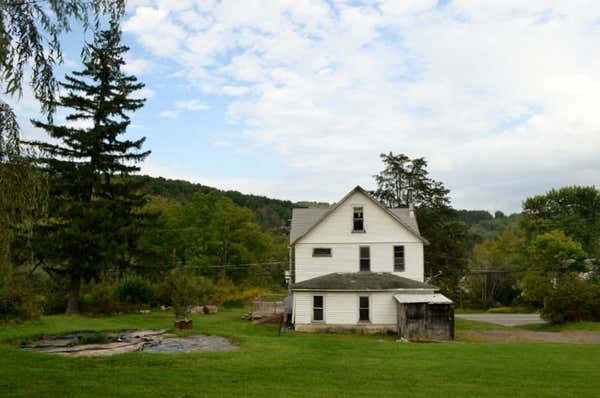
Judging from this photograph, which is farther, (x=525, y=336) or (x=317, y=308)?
(x=317, y=308)

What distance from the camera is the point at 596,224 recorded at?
185 ft

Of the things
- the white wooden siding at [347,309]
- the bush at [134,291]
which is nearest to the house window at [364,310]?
the white wooden siding at [347,309]

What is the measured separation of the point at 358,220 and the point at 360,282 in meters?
4.27

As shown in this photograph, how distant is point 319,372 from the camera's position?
15.6m

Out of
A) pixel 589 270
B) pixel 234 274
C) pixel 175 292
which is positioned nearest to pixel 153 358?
pixel 175 292

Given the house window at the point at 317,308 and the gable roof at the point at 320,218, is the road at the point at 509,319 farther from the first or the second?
the house window at the point at 317,308

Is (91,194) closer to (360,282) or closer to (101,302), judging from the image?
(101,302)

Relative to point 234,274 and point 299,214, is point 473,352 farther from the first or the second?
point 234,274

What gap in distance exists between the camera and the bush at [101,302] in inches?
1442

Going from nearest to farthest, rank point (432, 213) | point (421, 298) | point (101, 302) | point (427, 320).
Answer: point (427, 320) → point (421, 298) → point (101, 302) → point (432, 213)

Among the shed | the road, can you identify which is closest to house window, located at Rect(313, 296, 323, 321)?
the shed

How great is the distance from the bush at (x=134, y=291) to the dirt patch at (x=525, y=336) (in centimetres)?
2223

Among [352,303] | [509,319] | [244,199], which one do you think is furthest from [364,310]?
[244,199]

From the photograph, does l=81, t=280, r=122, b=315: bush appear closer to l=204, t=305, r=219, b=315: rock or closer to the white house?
l=204, t=305, r=219, b=315: rock
